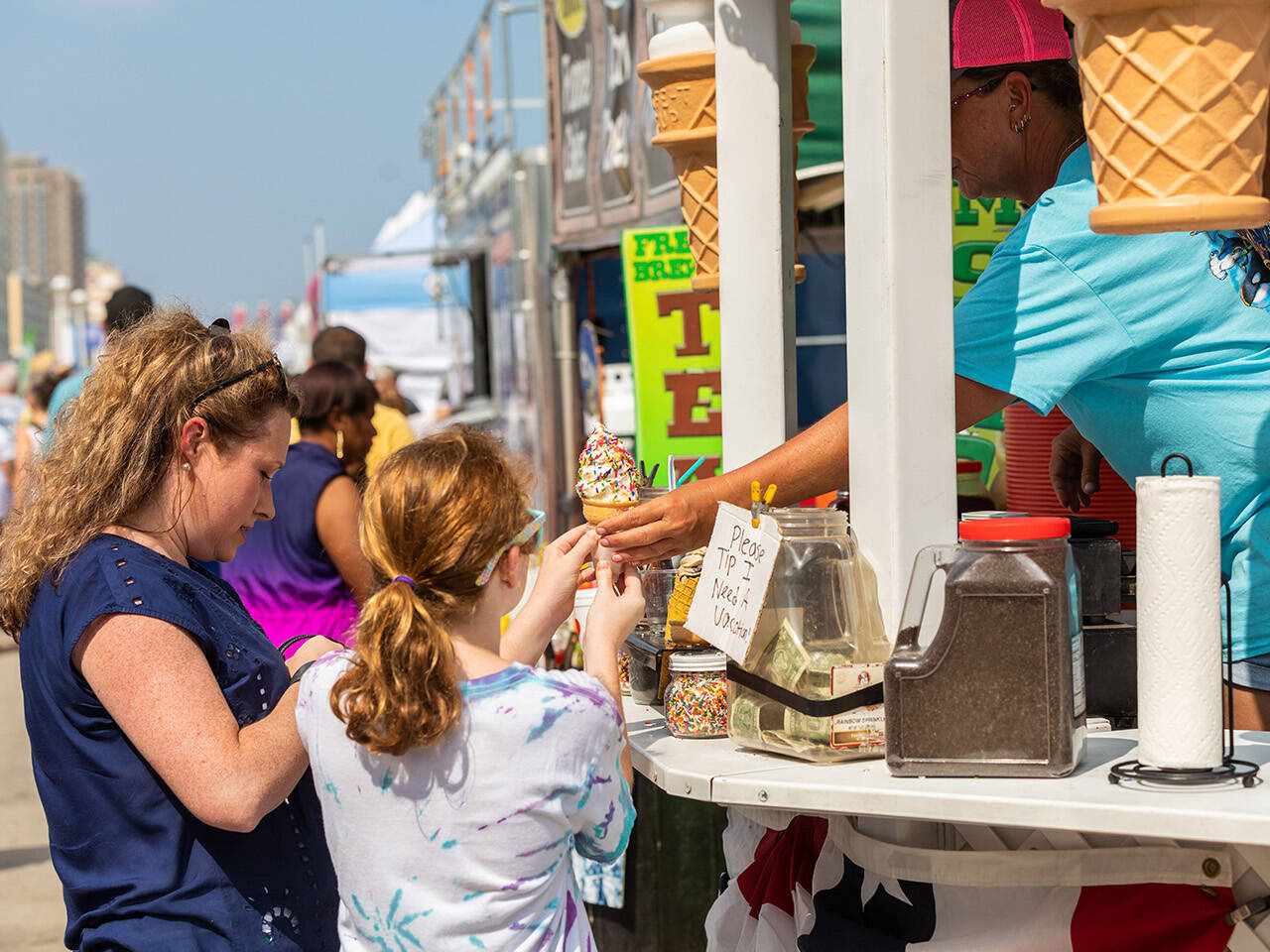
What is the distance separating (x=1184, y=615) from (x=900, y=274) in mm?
561

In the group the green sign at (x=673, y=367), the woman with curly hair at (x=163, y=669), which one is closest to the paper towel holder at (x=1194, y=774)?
the woman with curly hair at (x=163, y=669)

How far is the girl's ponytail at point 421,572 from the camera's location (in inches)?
64.4

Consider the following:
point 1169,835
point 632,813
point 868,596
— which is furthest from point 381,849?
point 1169,835

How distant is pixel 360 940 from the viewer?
181 centimetres

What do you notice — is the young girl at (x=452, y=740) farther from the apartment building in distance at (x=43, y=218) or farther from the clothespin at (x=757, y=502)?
the apartment building in distance at (x=43, y=218)

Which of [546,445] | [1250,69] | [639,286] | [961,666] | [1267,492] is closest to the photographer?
[1250,69]

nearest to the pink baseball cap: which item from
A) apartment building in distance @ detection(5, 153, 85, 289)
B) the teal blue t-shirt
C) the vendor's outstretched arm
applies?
the teal blue t-shirt

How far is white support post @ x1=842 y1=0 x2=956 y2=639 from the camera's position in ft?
5.90

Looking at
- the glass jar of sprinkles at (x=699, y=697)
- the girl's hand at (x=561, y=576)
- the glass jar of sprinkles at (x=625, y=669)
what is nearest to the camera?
the girl's hand at (x=561, y=576)

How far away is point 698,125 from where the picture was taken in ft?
8.28

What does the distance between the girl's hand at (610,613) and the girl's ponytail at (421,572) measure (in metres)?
0.23

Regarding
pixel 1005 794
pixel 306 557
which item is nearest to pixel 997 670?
pixel 1005 794

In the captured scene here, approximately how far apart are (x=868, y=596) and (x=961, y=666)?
22cm

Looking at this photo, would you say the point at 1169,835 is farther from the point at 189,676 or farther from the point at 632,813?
the point at 189,676
